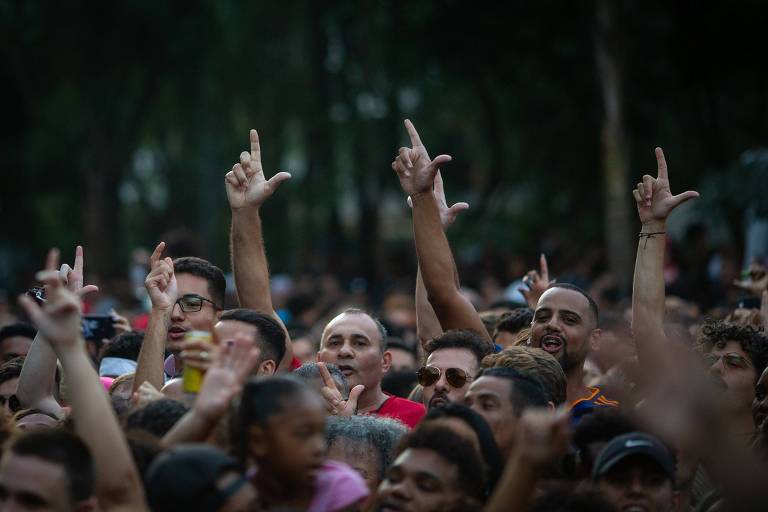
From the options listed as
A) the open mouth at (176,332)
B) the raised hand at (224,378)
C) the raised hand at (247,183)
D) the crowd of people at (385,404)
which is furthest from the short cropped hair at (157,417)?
the raised hand at (247,183)

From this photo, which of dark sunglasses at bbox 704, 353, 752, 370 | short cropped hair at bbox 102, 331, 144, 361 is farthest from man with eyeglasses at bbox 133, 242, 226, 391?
dark sunglasses at bbox 704, 353, 752, 370

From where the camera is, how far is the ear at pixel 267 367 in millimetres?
6746

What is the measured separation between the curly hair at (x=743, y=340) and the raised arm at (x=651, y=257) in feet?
2.35

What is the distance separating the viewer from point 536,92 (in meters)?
25.1

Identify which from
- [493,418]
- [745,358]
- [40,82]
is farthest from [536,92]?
[493,418]

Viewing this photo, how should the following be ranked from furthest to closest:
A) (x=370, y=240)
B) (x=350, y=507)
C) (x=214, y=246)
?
(x=214, y=246) < (x=370, y=240) < (x=350, y=507)

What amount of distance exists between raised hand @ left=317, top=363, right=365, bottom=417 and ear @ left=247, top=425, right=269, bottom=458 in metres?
1.76

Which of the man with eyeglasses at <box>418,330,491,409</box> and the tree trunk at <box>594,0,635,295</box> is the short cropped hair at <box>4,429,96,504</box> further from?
the tree trunk at <box>594,0,635,295</box>

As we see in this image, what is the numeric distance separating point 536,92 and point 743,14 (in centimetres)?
583

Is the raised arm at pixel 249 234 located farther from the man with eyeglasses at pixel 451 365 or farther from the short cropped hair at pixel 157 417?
the short cropped hair at pixel 157 417

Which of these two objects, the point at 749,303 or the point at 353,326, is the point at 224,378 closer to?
the point at 353,326

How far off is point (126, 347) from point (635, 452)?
3.92m

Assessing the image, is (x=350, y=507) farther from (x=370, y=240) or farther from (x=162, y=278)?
(x=370, y=240)

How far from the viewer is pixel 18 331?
8.61m
